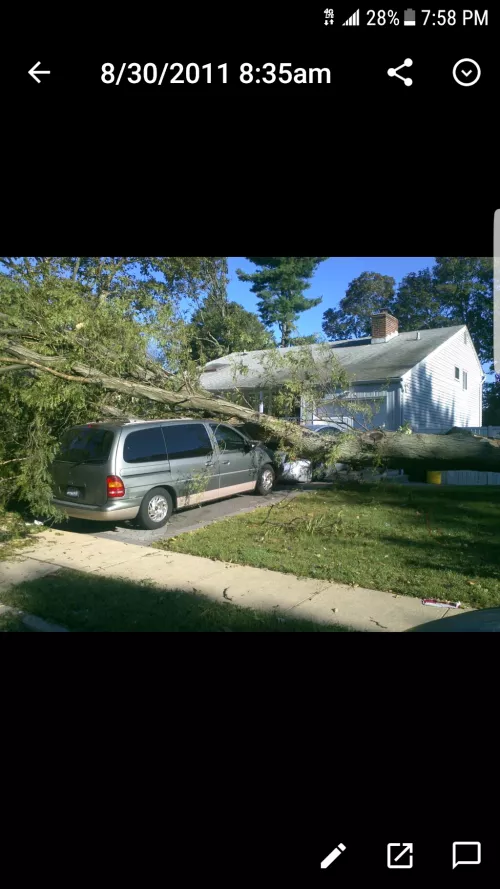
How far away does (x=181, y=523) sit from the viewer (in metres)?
8.49

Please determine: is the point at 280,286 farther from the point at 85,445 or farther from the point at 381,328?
the point at 85,445

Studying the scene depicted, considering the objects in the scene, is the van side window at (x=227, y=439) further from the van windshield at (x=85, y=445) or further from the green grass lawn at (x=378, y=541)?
the van windshield at (x=85, y=445)

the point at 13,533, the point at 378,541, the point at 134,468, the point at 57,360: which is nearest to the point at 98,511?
the point at 134,468

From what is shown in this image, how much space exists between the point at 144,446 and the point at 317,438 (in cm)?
262

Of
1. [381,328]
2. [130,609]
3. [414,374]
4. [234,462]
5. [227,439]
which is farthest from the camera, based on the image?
[381,328]

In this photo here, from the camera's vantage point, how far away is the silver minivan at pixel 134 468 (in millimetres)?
7320

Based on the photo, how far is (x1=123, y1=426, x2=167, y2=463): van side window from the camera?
7.41m

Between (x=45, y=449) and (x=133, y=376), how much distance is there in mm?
1593

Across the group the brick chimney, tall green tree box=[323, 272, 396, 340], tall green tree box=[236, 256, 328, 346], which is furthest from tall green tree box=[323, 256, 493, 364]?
tall green tree box=[236, 256, 328, 346]

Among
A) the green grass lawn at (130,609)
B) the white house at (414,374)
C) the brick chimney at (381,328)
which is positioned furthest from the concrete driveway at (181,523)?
the brick chimney at (381,328)

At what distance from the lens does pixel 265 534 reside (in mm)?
7438

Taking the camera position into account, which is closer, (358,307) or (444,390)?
(444,390)

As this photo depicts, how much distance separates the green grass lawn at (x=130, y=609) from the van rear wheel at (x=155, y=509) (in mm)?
1981

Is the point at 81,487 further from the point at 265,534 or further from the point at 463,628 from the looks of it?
the point at 463,628
